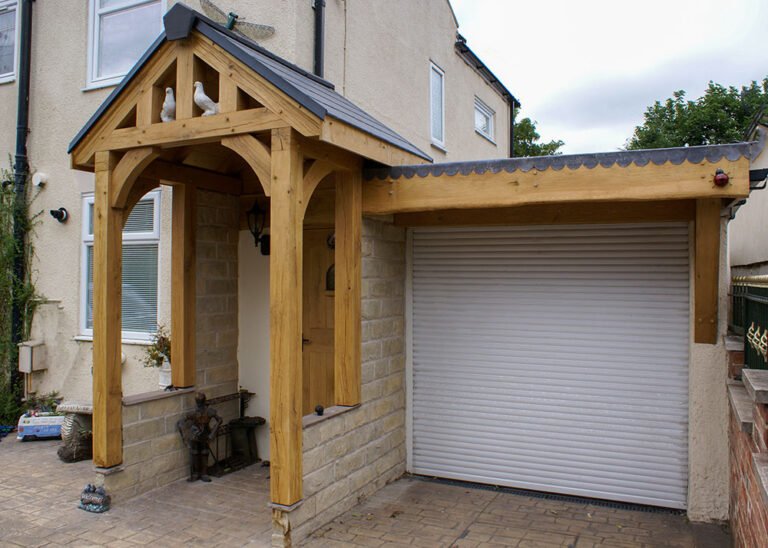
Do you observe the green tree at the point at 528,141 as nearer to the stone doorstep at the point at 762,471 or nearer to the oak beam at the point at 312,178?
the oak beam at the point at 312,178

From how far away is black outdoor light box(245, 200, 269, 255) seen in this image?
6428 mm

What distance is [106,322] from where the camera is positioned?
16.8 ft

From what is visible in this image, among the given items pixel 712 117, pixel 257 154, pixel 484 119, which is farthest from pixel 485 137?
pixel 712 117

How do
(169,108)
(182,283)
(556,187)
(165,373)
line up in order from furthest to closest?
1. (165,373)
2. (182,283)
3. (169,108)
4. (556,187)

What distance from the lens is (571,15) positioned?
14.5 meters

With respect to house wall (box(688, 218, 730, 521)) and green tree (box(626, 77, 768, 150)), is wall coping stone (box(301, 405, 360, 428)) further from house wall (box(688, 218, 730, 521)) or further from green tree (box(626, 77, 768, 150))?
green tree (box(626, 77, 768, 150))

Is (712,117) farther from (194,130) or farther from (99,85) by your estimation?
(194,130)

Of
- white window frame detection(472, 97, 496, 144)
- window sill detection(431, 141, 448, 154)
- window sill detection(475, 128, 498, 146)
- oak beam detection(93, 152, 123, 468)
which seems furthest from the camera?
white window frame detection(472, 97, 496, 144)

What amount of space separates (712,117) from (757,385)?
3032 centimetres

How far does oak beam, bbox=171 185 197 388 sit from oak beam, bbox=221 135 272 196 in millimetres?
1620

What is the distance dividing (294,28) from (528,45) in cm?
2039

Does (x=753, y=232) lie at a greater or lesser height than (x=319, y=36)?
lesser

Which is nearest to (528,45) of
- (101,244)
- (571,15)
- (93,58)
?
(571,15)

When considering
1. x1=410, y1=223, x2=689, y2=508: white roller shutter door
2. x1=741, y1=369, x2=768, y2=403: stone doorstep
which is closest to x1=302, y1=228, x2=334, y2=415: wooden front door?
x1=410, y1=223, x2=689, y2=508: white roller shutter door
